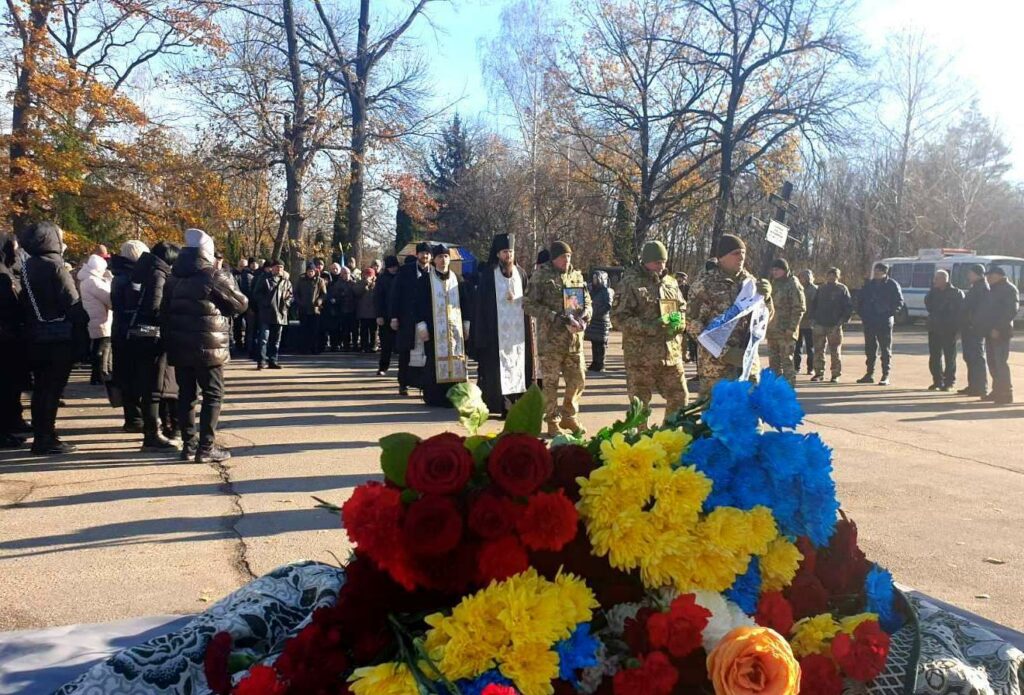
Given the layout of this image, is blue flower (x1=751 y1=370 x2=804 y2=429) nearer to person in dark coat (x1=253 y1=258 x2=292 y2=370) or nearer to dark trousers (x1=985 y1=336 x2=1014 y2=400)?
dark trousers (x1=985 y1=336 x2=1014 y2=400)

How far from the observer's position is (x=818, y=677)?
2.15 metres

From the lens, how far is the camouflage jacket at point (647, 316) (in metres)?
8.18

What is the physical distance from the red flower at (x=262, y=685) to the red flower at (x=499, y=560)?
0.53 meters

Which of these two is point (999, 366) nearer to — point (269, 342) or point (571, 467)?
point (269, 342)

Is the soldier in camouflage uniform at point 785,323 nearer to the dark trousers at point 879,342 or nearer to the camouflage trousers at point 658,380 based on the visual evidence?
the dark trousers at point 879,342

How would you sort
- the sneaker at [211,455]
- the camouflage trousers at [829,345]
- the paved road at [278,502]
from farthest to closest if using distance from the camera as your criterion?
the camouflage trousers at [829,345] < the sneaker at [211,455] < the paved road at [278,502]

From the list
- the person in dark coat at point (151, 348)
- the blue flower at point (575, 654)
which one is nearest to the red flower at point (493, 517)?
the blue flower at point (575, 654)

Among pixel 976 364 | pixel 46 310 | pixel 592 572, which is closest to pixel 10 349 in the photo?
pixel 46 310

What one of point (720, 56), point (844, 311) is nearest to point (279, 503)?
point (844, 311)

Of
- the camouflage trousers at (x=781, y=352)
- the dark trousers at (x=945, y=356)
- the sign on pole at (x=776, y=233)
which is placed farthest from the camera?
the dark trousers at (x=945, y=356)

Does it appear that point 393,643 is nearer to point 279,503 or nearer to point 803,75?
point 279,503

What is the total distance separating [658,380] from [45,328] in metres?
5.44

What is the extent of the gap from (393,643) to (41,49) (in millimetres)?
15362

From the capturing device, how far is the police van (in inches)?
1182
